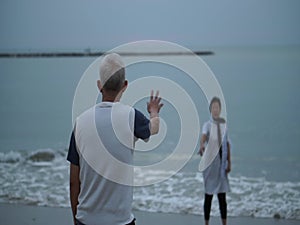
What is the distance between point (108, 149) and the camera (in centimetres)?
201

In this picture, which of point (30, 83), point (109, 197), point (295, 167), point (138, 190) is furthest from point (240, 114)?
point (30, 83)

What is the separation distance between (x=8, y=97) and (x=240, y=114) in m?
13.5

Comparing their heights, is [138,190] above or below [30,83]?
A: below

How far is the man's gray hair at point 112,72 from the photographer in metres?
2.03

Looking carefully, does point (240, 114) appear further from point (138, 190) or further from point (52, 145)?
point (138, 190)

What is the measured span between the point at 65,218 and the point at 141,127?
2939 millimetres

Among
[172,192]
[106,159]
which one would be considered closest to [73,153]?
[106,159]

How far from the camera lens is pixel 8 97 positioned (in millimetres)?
26031

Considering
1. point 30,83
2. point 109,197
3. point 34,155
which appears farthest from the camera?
point 30,83

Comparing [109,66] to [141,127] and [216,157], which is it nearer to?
[141,127]

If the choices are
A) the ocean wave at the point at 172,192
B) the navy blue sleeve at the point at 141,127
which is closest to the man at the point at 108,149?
the navy blue sleeve at the point at 141,127

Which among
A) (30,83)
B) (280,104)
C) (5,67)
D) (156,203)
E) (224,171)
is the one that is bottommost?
(156,203)

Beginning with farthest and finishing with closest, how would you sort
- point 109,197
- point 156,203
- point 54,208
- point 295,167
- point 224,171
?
1. point 295,167
2. point 156,203
3. point 54,208
4. point 224,171
5. point 109,197

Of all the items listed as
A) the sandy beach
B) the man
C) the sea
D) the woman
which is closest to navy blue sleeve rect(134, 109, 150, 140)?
the man
